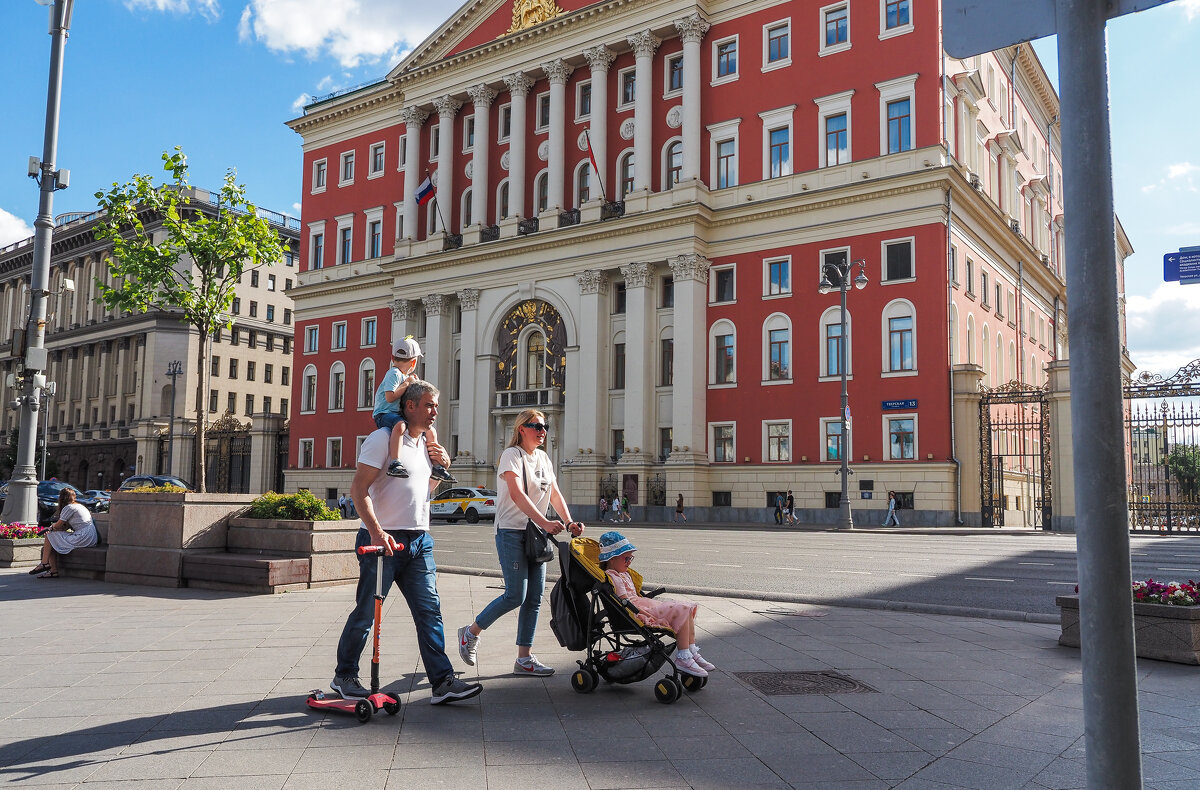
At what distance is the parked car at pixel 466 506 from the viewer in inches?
1597

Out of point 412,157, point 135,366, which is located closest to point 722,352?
point 412,157

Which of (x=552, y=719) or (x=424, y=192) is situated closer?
(x=552, y=719)

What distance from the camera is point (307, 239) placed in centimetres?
5838

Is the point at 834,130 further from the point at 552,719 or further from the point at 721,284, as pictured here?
the point at 552,719

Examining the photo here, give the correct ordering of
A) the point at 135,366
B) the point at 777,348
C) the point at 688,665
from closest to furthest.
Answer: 1. the point at 688,665
2. the point at 777,348
3. the point at 135,366

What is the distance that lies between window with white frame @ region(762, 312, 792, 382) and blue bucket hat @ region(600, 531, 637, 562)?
3247 cm

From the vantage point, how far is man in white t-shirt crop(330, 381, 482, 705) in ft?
19.4

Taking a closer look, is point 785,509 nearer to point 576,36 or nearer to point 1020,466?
point 1020,466

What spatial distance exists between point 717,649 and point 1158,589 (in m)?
3.92

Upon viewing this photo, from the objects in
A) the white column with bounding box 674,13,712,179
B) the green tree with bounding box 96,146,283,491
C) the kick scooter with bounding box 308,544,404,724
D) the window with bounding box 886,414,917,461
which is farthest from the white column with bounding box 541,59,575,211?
the kick scooter with bounding box 308,544,404,724

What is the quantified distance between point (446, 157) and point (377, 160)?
23.9 feet

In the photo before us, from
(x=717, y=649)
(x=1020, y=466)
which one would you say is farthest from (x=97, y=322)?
(x=717, y=649)

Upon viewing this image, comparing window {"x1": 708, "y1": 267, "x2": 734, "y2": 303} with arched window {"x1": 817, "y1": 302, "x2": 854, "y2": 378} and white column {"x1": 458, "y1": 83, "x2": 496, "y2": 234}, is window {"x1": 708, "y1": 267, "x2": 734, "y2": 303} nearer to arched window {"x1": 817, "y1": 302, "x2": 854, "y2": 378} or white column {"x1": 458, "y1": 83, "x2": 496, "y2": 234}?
arched window {"x1": 817, "y1": 302, "x2": 854, "y2": 378}

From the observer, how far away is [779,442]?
126 ft
